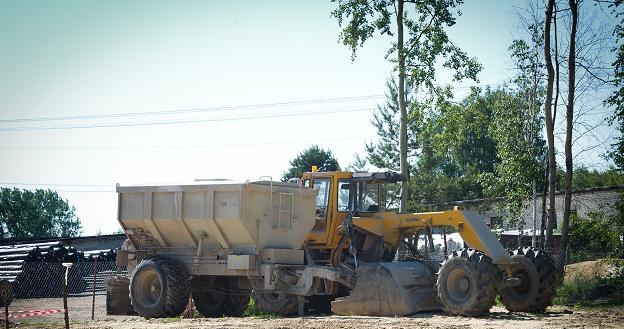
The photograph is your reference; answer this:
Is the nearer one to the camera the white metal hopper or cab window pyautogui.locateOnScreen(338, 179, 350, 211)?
the white metal hopper

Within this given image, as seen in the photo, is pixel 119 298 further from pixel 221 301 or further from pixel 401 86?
pixel 401 86

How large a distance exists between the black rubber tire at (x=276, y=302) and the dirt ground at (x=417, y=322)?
1109 millimetres

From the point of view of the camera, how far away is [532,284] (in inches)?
708

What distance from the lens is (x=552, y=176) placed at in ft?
84.2

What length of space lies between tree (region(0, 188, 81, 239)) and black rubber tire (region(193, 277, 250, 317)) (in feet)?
213

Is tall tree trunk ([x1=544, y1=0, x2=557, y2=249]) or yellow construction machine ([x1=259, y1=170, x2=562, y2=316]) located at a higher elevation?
tall tree trunk ([x1=544, y1=0, x2=557, y2=249])

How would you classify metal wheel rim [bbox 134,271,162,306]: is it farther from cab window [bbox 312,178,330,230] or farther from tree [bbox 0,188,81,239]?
tree [bbox 0,188,81,239]

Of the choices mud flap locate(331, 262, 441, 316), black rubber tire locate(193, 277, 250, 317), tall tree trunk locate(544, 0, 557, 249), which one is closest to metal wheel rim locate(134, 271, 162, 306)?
black rubber tire locate(193, 277, 250, 317)

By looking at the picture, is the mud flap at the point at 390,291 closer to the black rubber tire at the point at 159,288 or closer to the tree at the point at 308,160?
the black rubber tire at the point at 159,288

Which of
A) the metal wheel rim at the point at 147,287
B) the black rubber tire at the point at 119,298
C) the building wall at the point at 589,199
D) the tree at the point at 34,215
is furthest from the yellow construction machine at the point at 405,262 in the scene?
the tree at the point at 34,215

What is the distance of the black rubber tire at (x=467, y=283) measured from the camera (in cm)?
1678

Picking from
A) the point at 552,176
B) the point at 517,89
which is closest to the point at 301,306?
the point at 552,176

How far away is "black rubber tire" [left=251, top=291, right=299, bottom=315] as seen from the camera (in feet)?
63.9

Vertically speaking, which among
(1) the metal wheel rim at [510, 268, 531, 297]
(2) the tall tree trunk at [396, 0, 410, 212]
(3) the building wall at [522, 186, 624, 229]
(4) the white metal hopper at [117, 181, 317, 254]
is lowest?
(1) the metal wheel rim at [510, 268, 531, 297]
